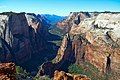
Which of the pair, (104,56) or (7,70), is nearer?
(7,70)

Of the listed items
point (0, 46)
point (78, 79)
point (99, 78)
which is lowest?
point (99, 78)

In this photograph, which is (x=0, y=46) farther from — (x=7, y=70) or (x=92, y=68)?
(x=7, y=70)

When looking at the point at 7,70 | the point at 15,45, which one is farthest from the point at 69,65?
the point at 7,70

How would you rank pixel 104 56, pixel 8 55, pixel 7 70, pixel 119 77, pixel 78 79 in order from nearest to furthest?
1. pixel 7 70
2. pixel 78 79
3. pixel 119 77
4. pixel 104 56
5. pixel 8 55

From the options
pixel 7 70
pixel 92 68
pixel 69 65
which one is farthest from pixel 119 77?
pixel 7 70

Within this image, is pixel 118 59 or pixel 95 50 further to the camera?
pixel 95 50

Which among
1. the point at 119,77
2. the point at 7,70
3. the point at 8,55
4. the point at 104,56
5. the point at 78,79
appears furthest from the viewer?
the point at 8,55

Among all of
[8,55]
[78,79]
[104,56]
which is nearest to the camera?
[78,79]

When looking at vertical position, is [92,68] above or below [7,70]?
below

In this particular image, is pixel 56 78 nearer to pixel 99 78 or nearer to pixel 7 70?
pixel 7 70
